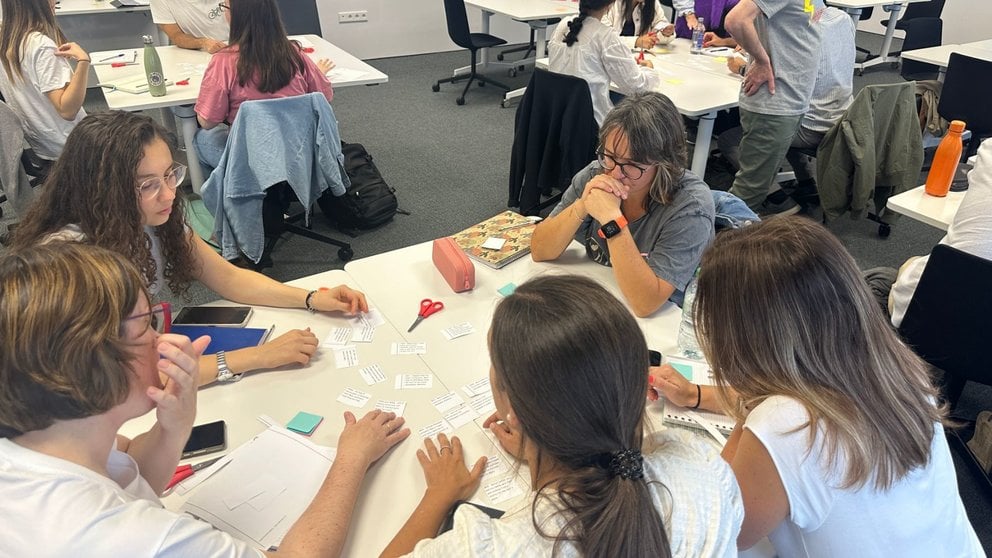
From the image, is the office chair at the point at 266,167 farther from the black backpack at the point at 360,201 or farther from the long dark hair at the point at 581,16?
the long dark hair at the point at 581,16

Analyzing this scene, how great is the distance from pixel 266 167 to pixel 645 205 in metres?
1.57

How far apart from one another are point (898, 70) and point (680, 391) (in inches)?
266

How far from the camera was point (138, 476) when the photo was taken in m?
1.03

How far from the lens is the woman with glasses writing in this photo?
1.77 metres

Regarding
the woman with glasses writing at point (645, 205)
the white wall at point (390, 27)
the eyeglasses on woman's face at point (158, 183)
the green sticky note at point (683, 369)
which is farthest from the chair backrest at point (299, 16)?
the green sticky note at point (683, 369)

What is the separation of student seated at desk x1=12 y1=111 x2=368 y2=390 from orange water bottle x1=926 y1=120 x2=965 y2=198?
6.84ft

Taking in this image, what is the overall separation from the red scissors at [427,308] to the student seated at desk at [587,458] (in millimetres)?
728

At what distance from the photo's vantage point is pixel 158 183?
5.19ft

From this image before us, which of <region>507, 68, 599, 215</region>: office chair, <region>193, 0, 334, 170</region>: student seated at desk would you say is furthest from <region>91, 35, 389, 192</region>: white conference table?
<region>507, 68, 599, 215</region>: office chair

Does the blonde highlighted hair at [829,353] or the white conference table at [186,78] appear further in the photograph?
the white conference table at [186,78]

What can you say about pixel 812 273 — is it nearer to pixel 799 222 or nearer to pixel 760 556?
pixel 799 222

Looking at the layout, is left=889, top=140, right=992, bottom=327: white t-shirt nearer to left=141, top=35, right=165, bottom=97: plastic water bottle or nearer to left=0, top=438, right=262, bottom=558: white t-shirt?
left=0, top=438, right=262, bottom=558: white t-shirt

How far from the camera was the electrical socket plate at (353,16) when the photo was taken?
6086mm

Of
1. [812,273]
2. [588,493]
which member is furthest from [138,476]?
[812,273]
